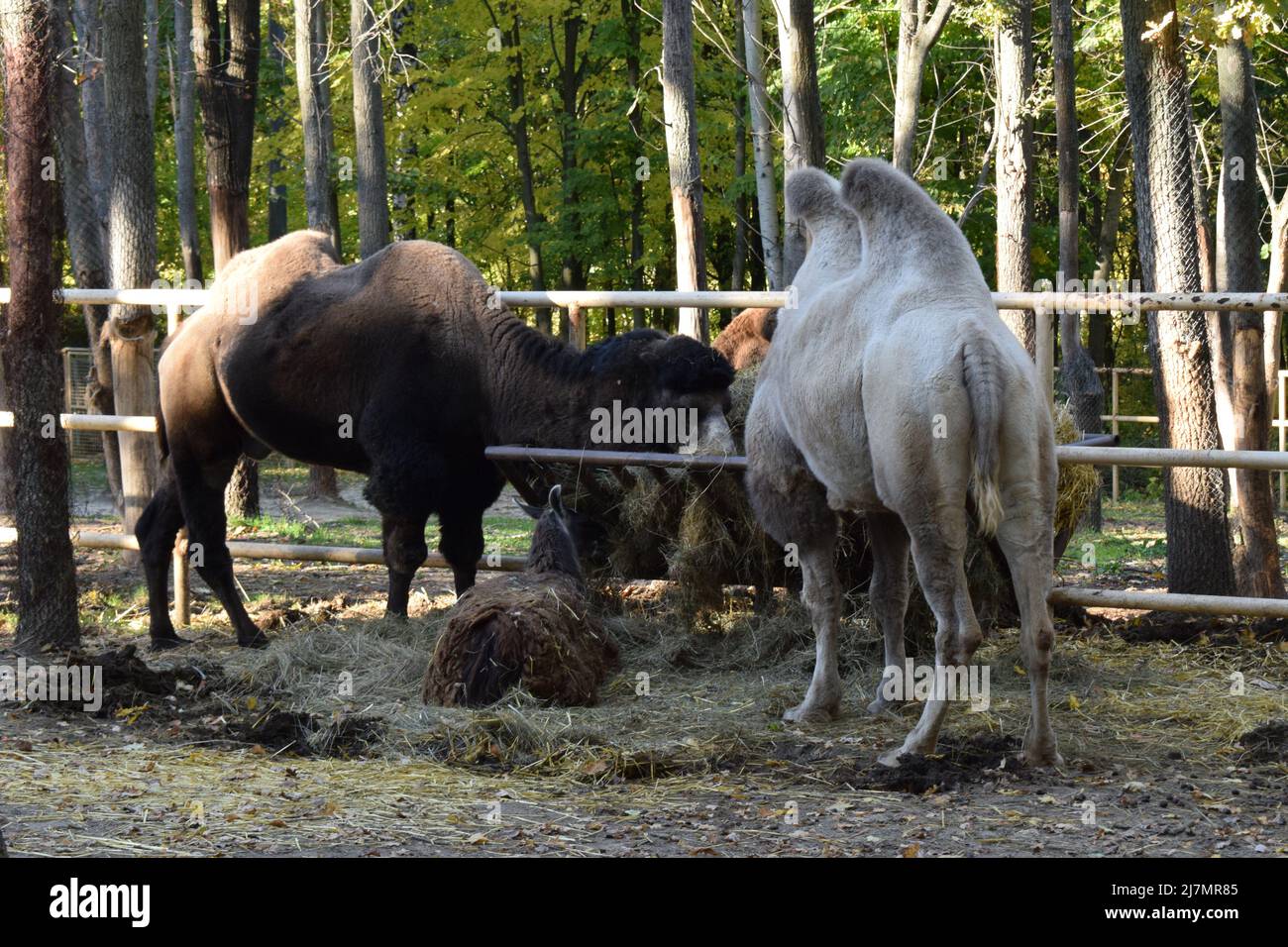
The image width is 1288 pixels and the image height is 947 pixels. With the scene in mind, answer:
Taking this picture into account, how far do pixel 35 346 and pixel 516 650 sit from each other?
325cm

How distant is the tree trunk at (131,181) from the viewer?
9.66 metres

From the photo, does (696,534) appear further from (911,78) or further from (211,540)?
(911,78)

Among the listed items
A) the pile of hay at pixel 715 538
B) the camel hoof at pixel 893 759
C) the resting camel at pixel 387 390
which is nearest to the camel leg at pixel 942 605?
the camel hoof at pixel 893 759

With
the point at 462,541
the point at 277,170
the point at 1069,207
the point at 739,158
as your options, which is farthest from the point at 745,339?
the point at 277,170

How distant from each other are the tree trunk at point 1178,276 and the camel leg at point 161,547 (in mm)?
5837

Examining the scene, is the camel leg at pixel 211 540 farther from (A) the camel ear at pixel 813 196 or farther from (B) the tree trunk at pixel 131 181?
(A) the camel ear at pixel 813 196

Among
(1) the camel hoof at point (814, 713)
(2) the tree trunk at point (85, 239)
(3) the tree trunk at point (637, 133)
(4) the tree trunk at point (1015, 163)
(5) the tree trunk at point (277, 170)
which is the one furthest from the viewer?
(5) the tree trunk at point (277, 170)

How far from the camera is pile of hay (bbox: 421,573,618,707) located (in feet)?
20.1

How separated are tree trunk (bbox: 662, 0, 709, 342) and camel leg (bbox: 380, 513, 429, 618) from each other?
172 inches

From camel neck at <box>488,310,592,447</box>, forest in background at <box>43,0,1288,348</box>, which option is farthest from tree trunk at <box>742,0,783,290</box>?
forest in background at <box>43,0,1288,348</box>

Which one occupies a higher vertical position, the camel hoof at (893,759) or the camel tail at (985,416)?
the camel tail at (985,416)

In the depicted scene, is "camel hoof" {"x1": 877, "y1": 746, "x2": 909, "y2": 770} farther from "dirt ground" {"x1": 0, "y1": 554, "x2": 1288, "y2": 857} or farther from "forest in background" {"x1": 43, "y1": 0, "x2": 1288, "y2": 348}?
"forest in background" {"x1": 43, "y1": 0, "x2": 1288, "y2": 348}

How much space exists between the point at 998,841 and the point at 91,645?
5.62 meters
